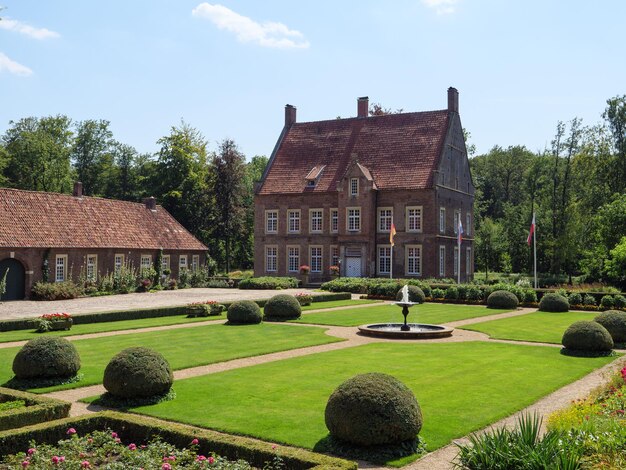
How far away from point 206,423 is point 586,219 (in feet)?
176

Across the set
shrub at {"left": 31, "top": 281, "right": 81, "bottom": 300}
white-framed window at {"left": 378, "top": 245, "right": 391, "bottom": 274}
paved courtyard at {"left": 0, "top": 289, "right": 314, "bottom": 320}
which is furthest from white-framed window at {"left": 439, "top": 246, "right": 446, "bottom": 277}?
shrub at {"left": 31, "top": 281, "right": 81, "bottom": 300}

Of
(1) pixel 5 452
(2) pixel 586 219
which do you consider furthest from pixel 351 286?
A: (1) pixel 5 452

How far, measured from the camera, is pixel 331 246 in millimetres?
51750

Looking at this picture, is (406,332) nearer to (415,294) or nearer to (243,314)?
(243,314)

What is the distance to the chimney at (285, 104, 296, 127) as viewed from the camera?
58531 millimetres

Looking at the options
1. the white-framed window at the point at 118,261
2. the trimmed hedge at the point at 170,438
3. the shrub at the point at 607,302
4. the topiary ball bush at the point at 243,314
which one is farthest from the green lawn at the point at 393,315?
the white-framed window at the point at 118,261

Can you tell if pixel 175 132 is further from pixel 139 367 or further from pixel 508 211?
pixel 139 367

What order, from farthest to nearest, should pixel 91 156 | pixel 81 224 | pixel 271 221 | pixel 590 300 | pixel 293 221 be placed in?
1. pixel 91 156
2. pixel 271 221
3. pixel 293 221
4. pixel 81 224
5. pixel 590 300

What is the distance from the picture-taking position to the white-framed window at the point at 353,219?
50328 millimetres

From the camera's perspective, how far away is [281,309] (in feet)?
89.7

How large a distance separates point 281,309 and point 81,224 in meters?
21.3

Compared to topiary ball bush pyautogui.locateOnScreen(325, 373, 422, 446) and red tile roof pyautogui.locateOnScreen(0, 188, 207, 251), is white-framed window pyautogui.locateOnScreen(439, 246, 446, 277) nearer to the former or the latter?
red tile roof pyautogui.locateOnScreen(0, 188, 207, 251)

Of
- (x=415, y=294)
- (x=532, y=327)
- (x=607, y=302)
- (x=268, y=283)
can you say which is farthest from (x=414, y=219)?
(x=532, y=327)

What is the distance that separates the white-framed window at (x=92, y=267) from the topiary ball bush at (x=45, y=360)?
93.7 ft
